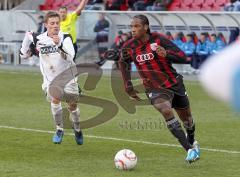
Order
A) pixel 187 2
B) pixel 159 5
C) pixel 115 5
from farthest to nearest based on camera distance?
pixel 115 5 → pixel 187 2 → pixel 159 5

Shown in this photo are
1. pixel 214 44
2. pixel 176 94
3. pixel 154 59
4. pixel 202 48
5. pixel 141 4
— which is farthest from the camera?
pixel 141 4

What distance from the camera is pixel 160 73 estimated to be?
8.53 metres

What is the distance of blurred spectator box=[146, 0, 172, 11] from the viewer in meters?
28.2

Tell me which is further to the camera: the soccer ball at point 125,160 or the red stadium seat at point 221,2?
the red stadium seat at point 221,2

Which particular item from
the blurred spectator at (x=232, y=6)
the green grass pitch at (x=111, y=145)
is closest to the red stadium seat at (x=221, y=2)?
the blurred spectator at (x=232, y=6)

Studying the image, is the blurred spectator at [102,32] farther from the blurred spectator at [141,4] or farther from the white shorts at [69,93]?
the white shorts at [69,93]

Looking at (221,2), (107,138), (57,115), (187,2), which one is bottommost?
(187,2)

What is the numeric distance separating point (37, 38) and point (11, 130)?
2.71 meters

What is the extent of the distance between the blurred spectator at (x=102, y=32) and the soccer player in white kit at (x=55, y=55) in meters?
17.2

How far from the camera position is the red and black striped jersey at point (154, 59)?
27.4 feet

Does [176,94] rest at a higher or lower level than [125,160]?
higher

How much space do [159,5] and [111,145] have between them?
18962mm

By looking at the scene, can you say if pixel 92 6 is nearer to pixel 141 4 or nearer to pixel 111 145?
pixel 141 4

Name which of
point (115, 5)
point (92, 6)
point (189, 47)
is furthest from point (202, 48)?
point (92, 6)
